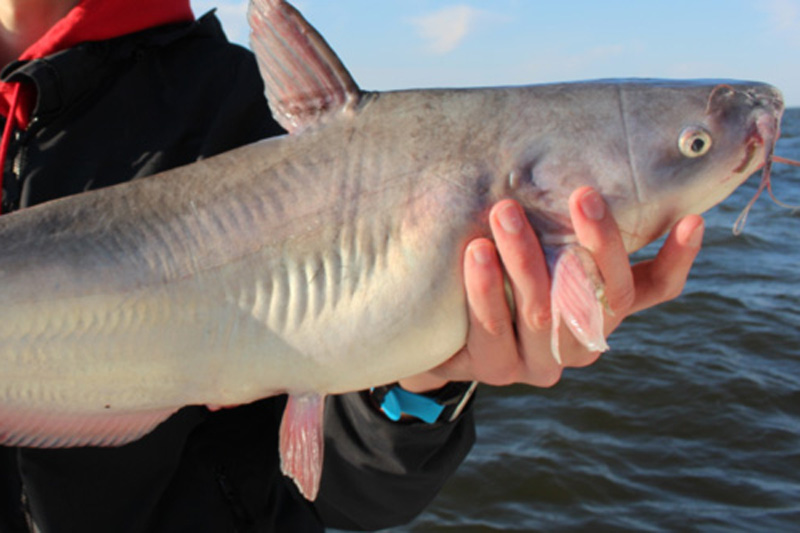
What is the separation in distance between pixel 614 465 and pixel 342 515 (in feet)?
10.9

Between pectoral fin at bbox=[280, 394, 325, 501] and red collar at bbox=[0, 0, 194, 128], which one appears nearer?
pectoral fin at bbox=[280, 394, 325, 501]

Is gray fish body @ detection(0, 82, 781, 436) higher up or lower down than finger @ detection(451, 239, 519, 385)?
higher up

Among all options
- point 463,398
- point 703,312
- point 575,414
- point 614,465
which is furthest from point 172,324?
point 703,312

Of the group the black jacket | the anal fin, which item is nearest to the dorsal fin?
the black jacket

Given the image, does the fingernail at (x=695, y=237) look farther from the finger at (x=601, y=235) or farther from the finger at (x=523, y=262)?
the finger at (x=523, y=262)

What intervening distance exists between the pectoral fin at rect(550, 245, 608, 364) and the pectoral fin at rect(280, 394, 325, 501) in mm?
604

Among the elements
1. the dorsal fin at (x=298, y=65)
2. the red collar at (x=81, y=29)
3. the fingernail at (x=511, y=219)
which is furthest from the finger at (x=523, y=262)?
the red collar at (x=81, y=29)

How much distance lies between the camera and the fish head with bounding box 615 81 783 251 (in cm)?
184

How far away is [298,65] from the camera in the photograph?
194 cm

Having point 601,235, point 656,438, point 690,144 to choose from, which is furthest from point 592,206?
point 656,438

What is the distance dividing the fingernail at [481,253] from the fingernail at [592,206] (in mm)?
232

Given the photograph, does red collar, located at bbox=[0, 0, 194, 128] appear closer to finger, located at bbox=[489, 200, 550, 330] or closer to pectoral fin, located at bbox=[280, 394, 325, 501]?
pectoral fin, located at bbox=[280, 394, 325, 501]

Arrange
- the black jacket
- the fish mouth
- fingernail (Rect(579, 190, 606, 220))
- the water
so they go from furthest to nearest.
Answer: the water < the black jacket < the fish mouth < fingernail (Rect(579, 190, 606, 220))

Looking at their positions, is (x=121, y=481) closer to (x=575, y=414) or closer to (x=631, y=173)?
(x=631, y=173)
